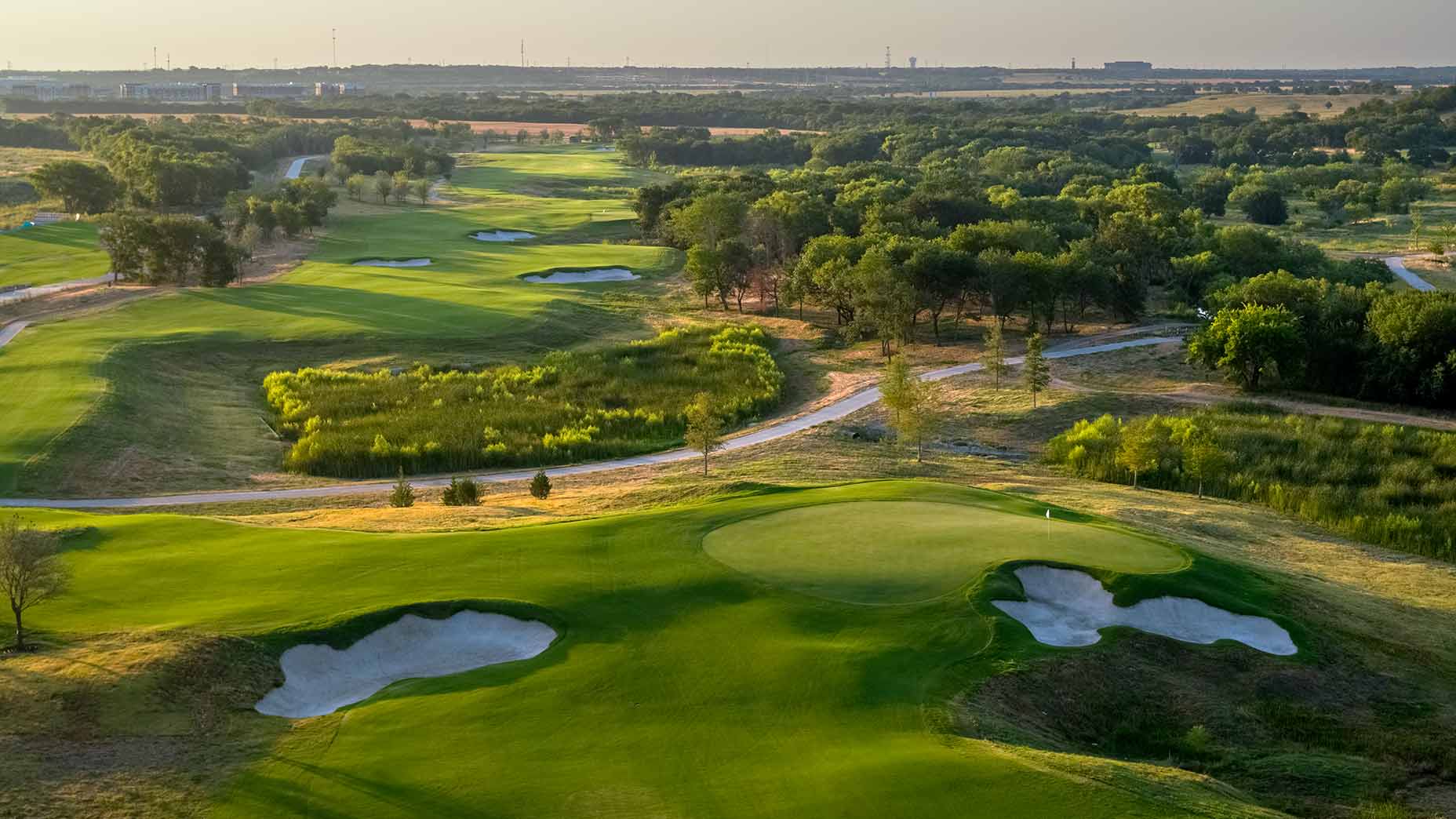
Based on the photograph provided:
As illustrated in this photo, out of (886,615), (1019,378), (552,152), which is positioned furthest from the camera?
(552,152)

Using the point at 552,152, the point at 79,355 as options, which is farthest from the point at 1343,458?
the point at 552,152

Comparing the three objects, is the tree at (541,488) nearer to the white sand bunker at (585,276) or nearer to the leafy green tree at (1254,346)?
the leafy green tree at (1254,346)

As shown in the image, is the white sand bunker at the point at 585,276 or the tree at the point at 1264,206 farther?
the tree at the point at 1264,206

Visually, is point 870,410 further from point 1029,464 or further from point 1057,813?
point 1057,813

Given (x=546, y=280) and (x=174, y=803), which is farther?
(x=546, y=280)

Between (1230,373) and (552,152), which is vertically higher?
(552,152)

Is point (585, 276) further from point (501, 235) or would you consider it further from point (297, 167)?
point (297, 167)

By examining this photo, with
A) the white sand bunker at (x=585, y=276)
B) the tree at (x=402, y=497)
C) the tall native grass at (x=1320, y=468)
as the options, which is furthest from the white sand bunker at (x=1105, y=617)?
the white sand bunker at (x=585, y=276)
